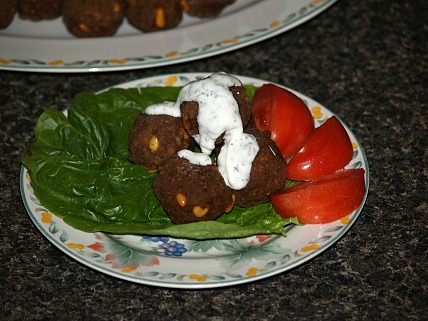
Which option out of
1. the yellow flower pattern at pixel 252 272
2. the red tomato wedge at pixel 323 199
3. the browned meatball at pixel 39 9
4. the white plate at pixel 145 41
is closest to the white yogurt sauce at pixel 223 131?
the red tomato wedge at pixel 323 199

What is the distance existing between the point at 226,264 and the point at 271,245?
0.43ft

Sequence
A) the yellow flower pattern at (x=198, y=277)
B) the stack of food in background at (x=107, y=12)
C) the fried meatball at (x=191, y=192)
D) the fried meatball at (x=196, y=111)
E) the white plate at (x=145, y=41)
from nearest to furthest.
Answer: the yellow flower pattern at (x=198, y=277), the fried meatball at (x=191, y=192), the fried meatball at (x=196, y=111), the white plate at (x=145, y=41), the stack of food in background at (x=107, y=12)

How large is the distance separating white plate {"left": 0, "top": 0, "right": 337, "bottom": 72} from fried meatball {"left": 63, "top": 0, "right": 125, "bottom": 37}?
0.05 meters

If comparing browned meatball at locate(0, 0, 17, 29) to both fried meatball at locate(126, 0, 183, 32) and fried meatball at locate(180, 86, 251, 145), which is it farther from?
fried meatball at locate(180, 86, 251, 145)

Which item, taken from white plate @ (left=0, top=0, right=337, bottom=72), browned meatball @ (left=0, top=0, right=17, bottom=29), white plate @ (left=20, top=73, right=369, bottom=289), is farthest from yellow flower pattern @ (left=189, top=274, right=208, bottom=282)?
browned meatball @ (left=0, top=0, right=17, bottom=29)

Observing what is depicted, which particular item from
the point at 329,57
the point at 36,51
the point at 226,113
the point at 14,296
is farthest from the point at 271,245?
the point at 36,51

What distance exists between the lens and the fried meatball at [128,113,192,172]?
1.98 metres

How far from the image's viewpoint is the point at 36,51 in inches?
108

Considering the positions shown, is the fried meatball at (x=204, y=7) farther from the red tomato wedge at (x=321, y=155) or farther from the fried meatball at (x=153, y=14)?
the red tomato wedge at (x=321, y=155)

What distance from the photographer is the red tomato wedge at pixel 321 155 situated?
6.56 ft

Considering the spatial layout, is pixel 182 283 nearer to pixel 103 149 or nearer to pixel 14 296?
pixel 14 296

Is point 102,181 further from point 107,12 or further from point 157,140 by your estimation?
point 107,12

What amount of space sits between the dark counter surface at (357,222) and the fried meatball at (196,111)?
0.43m

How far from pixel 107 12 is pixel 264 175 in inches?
46.2
